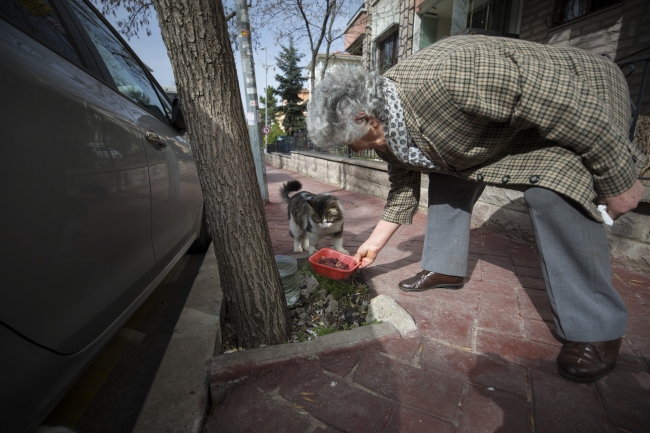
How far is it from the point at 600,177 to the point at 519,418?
36.5 inches

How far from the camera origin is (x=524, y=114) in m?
1.16

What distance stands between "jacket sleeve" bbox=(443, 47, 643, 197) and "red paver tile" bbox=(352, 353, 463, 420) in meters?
0.97

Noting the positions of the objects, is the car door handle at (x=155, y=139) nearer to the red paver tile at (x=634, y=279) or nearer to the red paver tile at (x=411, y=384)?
the red paver tile at (x=411, y=384)

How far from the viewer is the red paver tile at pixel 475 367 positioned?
1367 mm

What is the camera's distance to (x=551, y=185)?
127cm

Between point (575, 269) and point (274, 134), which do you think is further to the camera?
point (274, 134)

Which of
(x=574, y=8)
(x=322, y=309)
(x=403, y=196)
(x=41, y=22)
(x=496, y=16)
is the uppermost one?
(x=496, y=16)

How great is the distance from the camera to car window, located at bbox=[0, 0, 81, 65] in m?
1.04

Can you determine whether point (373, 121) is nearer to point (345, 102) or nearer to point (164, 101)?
point (345, 102)

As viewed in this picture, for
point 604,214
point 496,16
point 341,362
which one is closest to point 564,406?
point 604,214

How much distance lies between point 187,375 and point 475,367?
48.2 inches

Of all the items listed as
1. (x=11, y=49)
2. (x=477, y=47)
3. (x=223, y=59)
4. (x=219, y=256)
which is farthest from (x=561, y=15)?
(x=11, y=49)

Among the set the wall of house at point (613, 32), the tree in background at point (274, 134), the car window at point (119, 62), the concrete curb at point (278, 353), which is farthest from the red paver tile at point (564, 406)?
the tree in background at point (274, 134)

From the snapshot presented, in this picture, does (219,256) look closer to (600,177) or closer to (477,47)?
(477,47)
